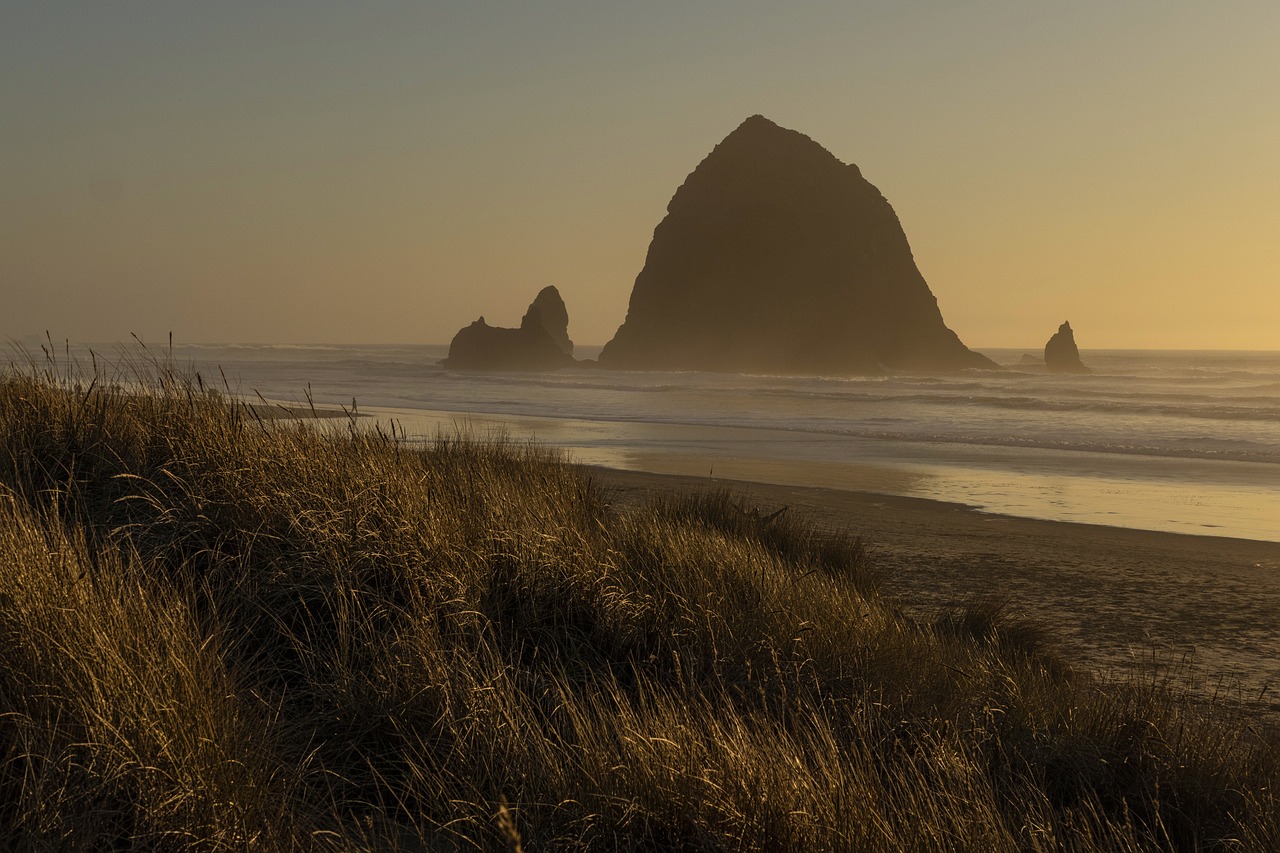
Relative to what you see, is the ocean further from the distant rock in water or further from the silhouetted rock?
the silhouetted rock

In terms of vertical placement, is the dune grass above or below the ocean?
above

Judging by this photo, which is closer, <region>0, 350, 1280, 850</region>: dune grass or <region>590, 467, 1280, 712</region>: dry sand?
<region>0, 350, 1280, 850</region>: dune grass

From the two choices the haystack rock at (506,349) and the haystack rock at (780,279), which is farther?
the haystack rock at (780,279)

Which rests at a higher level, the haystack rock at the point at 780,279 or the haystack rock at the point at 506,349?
the haystack rock at the point at 780,279

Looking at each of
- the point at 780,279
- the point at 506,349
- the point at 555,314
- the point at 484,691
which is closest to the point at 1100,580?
the point at 484,691

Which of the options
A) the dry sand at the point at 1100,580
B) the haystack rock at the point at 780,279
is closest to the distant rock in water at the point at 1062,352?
the haystack rock at the point at 780,279

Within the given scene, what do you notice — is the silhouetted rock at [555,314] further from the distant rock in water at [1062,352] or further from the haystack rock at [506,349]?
the distant rock in water at [1062,352]

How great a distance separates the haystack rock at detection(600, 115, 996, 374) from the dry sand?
307ft

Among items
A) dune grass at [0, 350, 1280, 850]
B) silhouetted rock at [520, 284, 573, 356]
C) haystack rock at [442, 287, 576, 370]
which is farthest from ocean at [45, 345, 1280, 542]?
silhouetted rock at [520, 284, 573, 356]

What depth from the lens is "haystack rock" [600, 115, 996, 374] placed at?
109 m

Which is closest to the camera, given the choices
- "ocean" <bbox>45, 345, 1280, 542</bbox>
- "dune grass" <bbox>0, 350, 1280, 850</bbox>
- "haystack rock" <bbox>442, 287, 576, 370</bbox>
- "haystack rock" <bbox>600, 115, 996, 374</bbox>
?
"dune grass" <bbox>0, 350, 1280, 850</bbox>

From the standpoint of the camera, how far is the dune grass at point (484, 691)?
279cm

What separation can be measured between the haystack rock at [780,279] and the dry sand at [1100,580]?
3687 inches

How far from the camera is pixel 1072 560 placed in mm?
9547
